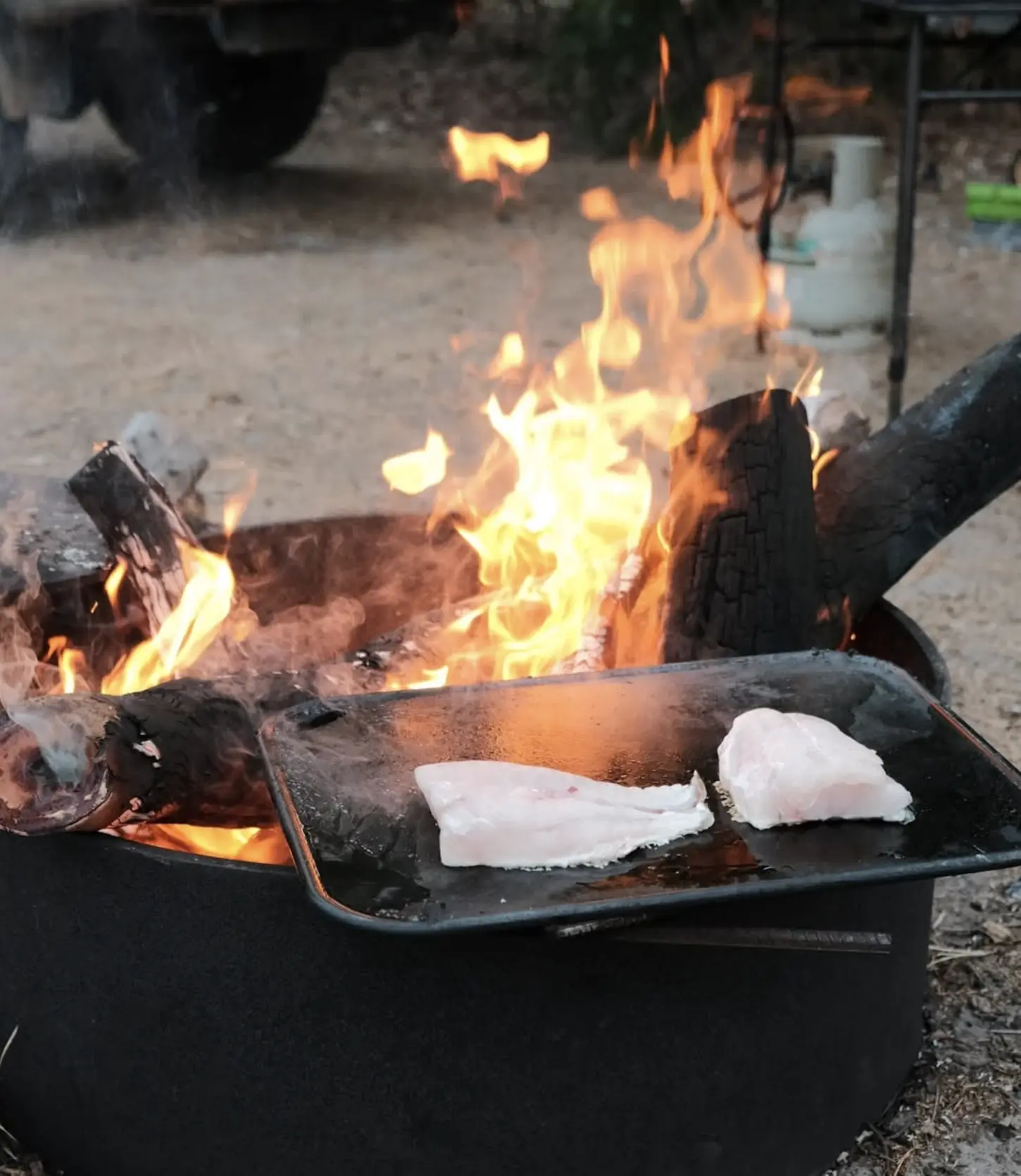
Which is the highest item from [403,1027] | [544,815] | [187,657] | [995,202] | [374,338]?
[544,815]

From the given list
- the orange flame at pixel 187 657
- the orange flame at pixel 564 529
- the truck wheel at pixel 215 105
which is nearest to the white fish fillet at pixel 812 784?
the orange flame at pixel 564 529

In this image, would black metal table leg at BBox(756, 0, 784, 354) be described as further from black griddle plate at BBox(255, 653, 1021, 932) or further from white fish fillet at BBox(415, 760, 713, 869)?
white fish fillet at BBox(415, 760, 713, 869)

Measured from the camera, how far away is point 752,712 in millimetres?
1839

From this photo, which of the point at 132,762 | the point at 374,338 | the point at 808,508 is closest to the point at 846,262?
the point at 374,338

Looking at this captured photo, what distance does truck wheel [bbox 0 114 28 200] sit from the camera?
802cm

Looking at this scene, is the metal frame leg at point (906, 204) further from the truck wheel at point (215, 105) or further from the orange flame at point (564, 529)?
Answer: the truck wheel at point (215, 105)

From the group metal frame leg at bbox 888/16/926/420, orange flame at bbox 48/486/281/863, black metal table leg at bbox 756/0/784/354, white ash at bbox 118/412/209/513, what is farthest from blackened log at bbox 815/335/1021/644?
black metal table leg at bbox 756/0/784/354

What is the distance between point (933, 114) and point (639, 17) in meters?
2.66

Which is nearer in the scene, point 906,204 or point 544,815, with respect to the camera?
point 544,815

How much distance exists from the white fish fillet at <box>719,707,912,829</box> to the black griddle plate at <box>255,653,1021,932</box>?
2cm

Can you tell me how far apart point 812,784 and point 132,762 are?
2.57 feet

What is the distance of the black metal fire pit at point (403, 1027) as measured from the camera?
169cm

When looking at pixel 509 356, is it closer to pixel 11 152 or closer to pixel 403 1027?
pixel 403 1027

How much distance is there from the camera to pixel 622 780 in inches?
71.0
